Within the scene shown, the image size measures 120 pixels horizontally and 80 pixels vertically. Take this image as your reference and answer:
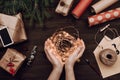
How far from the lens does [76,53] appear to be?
5.65ft

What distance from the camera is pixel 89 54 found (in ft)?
5.79

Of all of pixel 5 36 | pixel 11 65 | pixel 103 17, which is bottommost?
pixel 11 65

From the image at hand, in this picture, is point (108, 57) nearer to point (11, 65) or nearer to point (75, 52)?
point (75, 52)

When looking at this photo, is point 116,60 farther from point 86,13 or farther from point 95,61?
point 86,13

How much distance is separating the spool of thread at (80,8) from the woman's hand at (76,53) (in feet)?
0.52

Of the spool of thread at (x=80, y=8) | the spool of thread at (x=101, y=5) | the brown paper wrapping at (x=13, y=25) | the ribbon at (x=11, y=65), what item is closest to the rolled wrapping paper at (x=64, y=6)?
the spool of thread at (x=80, y=8)

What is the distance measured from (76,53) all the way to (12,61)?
1.22ft

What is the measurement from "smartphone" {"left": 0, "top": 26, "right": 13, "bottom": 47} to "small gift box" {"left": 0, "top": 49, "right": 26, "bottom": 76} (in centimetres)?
5

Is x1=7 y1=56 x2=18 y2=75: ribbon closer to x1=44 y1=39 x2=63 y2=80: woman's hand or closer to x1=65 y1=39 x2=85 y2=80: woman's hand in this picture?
x1=44 y1=39 x2=63 y2=80: woman's hand

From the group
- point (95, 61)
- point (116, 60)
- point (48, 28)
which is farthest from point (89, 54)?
point (48, 28)

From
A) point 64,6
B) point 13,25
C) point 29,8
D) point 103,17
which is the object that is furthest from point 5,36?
point 103,17

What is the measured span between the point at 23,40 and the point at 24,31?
54 mm

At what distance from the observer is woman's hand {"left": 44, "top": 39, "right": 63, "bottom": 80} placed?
1662 millimetres

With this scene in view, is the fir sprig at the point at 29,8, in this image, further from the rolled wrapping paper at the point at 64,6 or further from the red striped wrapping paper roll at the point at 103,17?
the red striped wrapping paper roll at the point at 103,17
